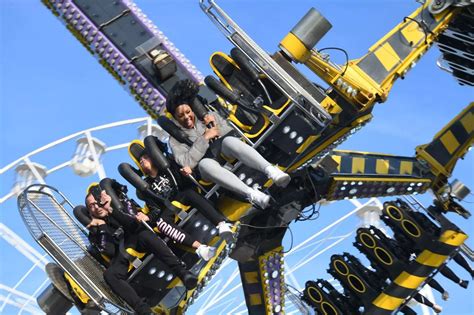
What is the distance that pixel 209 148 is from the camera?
10797mm

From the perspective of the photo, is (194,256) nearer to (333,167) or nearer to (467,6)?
(333,167)

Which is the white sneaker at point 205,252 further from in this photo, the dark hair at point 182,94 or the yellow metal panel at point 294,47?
the yellow metal panel at point 294,47

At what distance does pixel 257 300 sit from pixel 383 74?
3.50 m

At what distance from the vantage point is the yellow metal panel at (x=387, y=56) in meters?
11.6

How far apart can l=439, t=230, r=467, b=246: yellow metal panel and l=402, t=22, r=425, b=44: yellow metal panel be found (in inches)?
102

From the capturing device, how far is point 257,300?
1305 centimetres

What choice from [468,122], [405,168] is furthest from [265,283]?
[468,122]

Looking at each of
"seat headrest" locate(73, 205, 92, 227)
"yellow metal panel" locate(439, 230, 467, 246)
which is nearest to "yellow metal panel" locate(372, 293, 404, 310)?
"yellow metal panel" locate(439, 230, 467, 246)

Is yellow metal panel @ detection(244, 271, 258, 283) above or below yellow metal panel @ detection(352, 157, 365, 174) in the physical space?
below

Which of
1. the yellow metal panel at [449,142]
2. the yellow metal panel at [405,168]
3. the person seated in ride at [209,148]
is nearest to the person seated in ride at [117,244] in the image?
the person seated in ride at [209,148]

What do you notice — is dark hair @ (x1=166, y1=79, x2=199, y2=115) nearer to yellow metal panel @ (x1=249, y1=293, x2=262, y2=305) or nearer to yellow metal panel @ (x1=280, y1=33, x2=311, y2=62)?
yellow metal panel @ (x1=280, y1=33, x2=311, y2=62)

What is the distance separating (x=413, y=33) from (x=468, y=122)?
211 cm

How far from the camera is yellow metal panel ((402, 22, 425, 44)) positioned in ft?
38.8

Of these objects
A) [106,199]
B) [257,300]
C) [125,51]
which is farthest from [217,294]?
[106,199]
